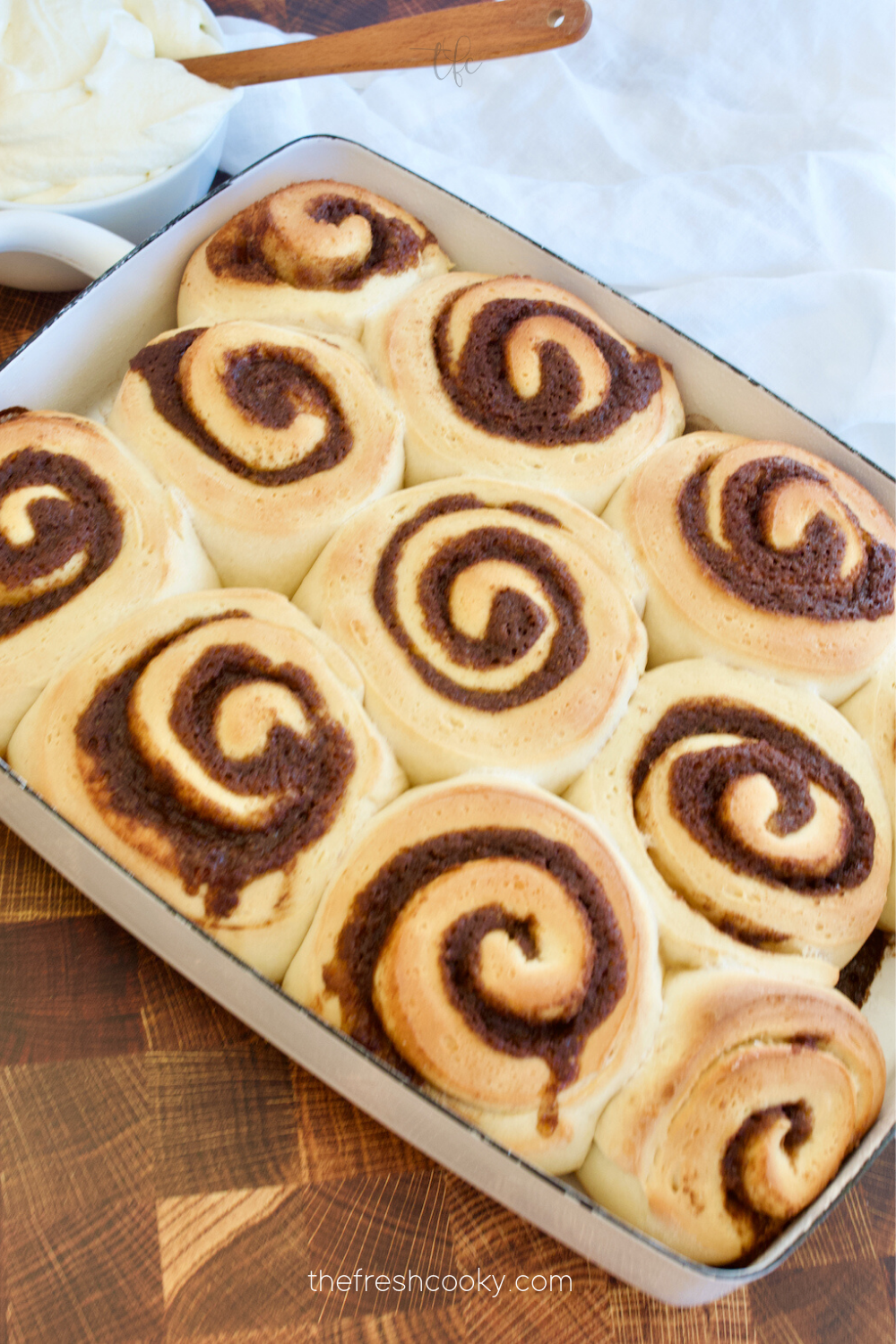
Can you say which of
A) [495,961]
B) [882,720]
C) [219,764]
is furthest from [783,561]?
[219,764]

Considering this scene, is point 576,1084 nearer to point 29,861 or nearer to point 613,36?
point 29,861

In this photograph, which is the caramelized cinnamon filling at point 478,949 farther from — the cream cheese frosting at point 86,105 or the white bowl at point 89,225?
the cream cheese frosting at point 86,105

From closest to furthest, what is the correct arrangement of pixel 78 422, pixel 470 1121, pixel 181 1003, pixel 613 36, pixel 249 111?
pixel 470 1121 → pixel 181 1003 → pixel 78 422 → pixel 249 111 → pixel 613 36

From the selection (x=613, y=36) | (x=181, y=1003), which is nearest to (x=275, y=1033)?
(x=181, y=1003)

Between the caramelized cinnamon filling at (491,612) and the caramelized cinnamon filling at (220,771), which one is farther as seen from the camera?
the caramelized cinnamon filling at (491,612)

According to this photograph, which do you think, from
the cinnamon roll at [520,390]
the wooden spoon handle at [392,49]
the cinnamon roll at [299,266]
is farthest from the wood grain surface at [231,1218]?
the wooden spoon handle at [392,49]

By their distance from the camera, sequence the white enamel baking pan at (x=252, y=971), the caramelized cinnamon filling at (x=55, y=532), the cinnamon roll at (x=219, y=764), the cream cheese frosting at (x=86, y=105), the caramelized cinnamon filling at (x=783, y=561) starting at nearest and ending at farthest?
the white enamel baking pan at (x=252, y=971) → the cinnamon roll at (x=219, y=764) → the caramelized cinnamon filling at (x=55, y=532) → the caramelized cinnamon filling at (x=783, y=561) → the cream cheese frosting at (x=86, y=105)
